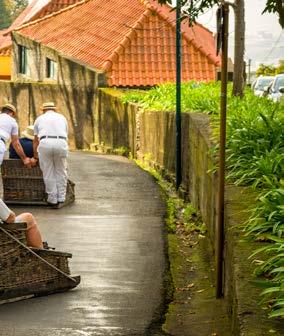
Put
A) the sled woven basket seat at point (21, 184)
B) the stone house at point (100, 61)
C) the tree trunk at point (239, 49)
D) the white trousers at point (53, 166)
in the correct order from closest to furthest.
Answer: the white trousers at point (53, 166), the sled woven basket seat at point (21, 184), the tree trunk at point (239, 49), the stone house at point (100, 61)

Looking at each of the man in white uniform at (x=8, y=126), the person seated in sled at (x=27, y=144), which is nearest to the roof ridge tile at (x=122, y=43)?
the person seated in sled at (x=27, y=144)

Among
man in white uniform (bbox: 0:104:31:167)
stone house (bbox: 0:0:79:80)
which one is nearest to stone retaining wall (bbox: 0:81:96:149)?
stone house (bbox: 0:0:79:80)

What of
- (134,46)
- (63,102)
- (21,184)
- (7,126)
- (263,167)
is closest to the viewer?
(263,167)

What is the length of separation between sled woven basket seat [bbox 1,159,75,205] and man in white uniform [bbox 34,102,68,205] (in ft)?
0.85

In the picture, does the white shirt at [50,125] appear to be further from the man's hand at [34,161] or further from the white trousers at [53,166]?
the man's hand at [34,161]

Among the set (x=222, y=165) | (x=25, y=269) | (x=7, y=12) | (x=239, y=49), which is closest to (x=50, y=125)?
(x=239, y=49)

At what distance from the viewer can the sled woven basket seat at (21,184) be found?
15.2m

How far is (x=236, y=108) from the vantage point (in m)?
14.6

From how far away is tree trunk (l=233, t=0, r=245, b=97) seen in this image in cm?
1864

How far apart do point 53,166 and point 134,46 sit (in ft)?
68.2

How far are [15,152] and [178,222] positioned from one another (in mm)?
3113

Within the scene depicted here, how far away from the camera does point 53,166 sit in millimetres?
14891

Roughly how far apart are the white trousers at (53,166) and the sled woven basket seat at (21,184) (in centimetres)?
25

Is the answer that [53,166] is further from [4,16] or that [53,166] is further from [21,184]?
[4,16]
